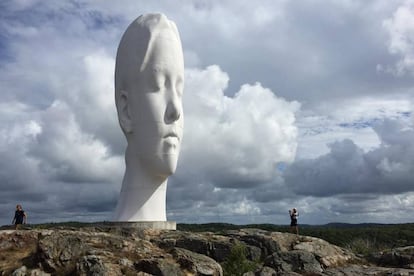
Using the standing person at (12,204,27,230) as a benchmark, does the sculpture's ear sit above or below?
above

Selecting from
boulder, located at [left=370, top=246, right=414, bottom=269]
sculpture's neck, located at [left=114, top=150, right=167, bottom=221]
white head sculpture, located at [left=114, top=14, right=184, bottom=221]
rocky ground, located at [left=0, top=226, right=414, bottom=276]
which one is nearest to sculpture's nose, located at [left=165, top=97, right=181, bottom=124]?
white head sculpture, located at [left=114, top=14, right=184, bottom=221]

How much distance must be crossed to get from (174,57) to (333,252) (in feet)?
32.1

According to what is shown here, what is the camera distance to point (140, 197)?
21406mm

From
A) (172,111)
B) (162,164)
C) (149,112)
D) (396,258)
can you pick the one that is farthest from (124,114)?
(396,258)

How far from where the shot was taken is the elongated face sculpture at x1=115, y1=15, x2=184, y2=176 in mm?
21078

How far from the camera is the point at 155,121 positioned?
69.1 feet

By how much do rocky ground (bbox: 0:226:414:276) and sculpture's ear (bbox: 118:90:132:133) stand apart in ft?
14.3

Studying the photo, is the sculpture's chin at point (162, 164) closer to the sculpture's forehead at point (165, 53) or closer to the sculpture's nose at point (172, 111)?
the sculpture's nose at point (172, 111)

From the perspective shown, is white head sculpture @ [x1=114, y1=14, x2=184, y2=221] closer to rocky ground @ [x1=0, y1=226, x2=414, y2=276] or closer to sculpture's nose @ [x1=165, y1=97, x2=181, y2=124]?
sculpture's nose @ [x1=165, y1=97, x2=181, y2=124]

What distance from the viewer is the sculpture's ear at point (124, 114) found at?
21.5 meters

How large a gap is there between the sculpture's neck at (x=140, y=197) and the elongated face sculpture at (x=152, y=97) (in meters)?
0.47

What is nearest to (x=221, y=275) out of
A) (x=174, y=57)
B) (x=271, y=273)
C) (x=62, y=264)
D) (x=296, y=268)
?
(x=271, y=273)

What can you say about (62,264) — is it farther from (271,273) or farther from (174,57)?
(174,57)

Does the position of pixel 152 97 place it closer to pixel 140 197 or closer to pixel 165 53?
pixel 165 53
